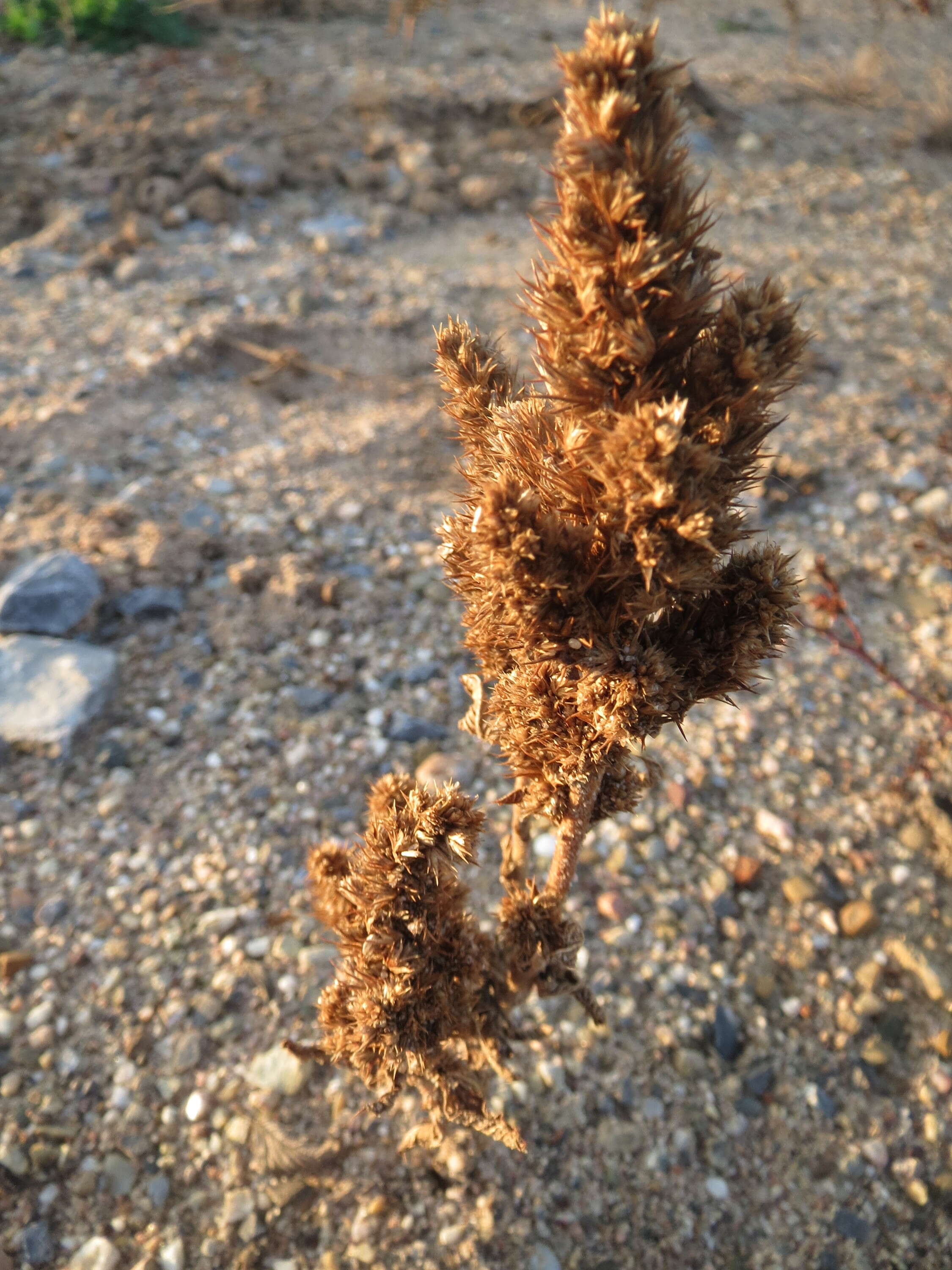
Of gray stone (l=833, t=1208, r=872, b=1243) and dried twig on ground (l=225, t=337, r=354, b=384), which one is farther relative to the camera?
dried twig on ground (l=225, t=337, r=354, b=384)

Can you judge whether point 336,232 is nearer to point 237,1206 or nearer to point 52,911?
point 52,911

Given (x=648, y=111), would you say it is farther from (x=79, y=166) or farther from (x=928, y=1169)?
(x=79, y=166)

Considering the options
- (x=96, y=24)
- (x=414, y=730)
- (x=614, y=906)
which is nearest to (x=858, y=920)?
(x=614, y=906)

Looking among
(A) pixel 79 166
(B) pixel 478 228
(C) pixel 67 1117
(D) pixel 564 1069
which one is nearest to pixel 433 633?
(D) pixel 564 1069

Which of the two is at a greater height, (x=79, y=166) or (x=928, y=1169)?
(x=79, y=166)

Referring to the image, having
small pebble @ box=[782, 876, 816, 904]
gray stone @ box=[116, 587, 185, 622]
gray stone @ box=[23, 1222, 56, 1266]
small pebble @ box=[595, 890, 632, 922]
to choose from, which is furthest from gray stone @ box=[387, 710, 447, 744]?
gray stone @ box=[23, 1222, 56, 1266]

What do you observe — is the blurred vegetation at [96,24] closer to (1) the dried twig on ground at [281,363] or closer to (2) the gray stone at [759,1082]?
(1) the dried twig on ground at [281,363]

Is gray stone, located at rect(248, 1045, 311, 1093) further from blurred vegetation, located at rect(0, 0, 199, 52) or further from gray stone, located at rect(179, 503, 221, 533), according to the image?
blurred vegetation, located at rect(0, 0, 199, 52)
